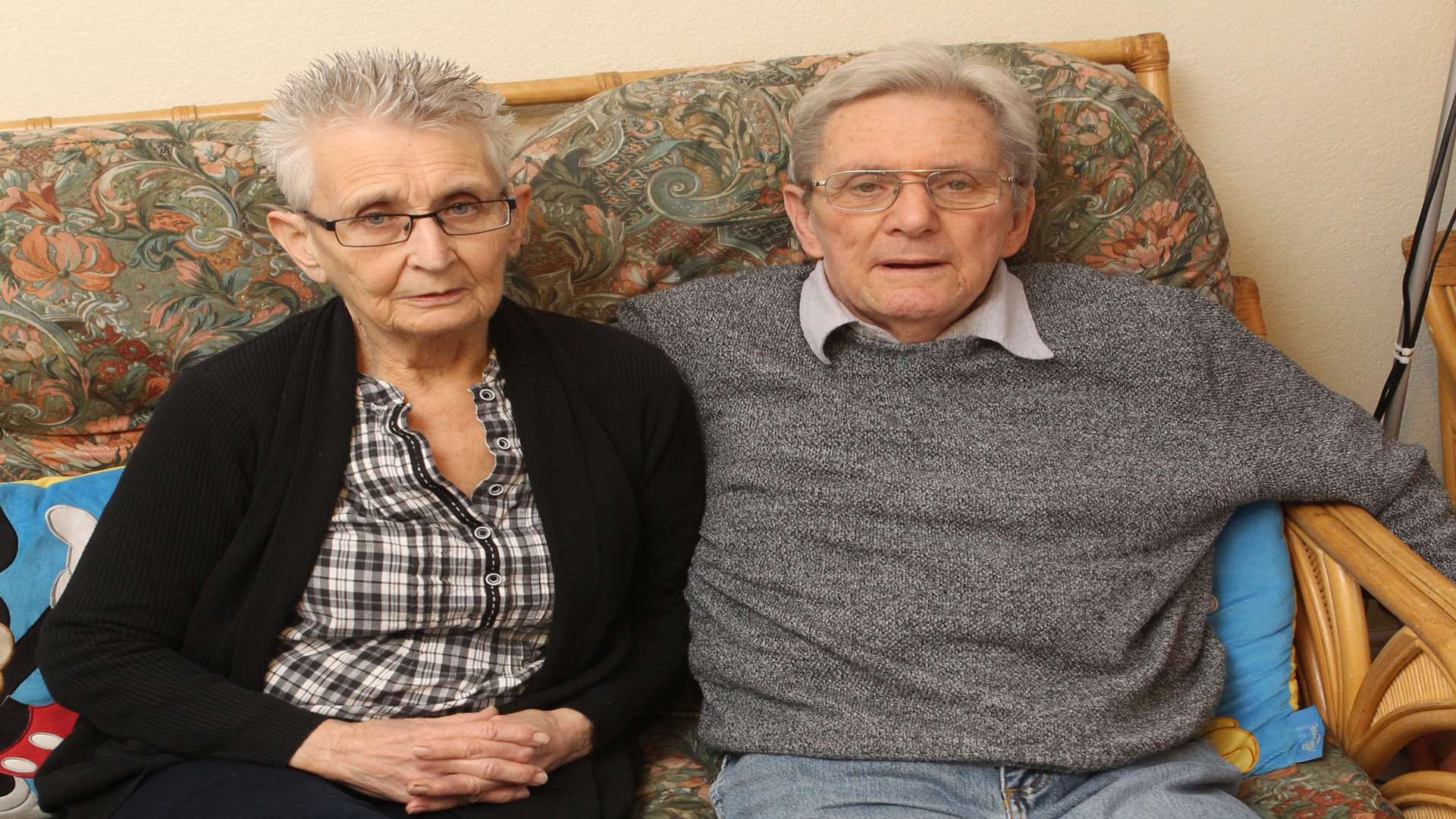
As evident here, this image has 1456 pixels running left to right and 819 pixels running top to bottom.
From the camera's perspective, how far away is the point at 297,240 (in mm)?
1387

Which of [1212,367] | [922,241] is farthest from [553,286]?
[1212,367]

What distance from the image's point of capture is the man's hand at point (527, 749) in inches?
49.9

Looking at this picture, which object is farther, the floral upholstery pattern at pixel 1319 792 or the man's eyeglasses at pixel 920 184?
Result: the man's eyeglasses at pixel 920 184

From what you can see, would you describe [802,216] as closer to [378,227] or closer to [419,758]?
[378,227]

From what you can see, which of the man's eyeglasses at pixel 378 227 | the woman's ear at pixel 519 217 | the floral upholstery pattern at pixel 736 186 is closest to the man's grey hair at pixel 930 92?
the floral upholstery pattern at pixel 736 186

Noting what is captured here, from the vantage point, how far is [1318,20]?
6.90 ft

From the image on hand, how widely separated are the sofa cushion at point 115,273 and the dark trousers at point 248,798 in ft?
1.80

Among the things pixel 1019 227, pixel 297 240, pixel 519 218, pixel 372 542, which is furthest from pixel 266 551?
pixel 1019 227

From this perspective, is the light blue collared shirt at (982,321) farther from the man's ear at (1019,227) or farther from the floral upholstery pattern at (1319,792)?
the floral upholstery pattern at (1319,792)

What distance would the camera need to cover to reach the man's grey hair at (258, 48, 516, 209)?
130 cm

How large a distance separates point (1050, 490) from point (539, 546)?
62 cm

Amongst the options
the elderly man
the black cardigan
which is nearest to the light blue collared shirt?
the elderly man

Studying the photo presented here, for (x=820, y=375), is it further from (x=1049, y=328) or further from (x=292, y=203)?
(x=292, y=203)

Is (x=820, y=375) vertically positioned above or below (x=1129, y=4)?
below
